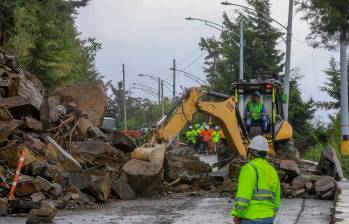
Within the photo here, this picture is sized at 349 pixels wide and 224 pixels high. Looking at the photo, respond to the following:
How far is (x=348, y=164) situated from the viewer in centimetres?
2528

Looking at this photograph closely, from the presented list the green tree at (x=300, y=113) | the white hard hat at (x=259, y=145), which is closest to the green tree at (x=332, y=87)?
the green tree at (x=300, y=113)

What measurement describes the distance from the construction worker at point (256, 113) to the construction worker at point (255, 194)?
11.1 m

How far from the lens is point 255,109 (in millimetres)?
19625

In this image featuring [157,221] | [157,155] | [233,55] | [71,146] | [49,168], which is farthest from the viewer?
[233,55]

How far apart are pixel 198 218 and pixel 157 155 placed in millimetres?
4360

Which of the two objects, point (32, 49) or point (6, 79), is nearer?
point (6, 79)

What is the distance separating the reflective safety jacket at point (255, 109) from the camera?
64.2 feet

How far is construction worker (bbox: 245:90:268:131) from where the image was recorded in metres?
19.5

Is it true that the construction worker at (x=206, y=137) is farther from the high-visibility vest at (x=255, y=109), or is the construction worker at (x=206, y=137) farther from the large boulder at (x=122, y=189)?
the large boulder at (x=122, y=189)

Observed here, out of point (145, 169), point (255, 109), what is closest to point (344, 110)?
point (255, 109)

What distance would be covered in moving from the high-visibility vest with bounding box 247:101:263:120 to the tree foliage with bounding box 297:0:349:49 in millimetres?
6765

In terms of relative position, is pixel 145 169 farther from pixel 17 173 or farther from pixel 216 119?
pixel 17 173

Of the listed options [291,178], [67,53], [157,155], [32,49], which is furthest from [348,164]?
[67,53]

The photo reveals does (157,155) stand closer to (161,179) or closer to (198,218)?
(161,179)
